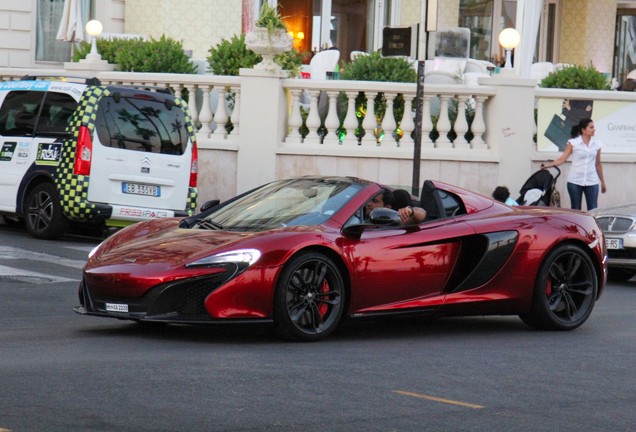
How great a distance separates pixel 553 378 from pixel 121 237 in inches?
133

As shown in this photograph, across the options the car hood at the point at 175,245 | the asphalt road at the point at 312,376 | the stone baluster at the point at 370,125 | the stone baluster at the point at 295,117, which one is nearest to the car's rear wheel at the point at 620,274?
the asphalt road at the point at 312,376

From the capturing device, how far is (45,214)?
16375 mm

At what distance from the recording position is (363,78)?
2095cm

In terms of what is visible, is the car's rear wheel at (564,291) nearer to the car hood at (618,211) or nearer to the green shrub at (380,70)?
the car hood at (618,211)

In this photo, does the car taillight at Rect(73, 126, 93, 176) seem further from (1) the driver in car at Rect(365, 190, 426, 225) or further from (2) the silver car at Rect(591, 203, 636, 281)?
(1) the driver in car at Rect(365, 190, 426, 225)

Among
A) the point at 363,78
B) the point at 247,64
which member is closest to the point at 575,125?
the point at 363,78

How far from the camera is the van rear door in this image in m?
15.9

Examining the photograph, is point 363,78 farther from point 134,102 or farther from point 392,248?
point 392,248

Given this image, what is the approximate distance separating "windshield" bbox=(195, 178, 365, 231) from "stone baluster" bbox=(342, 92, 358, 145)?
8999 mm

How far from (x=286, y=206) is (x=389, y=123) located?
9.76 metres

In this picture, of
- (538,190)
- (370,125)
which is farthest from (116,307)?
(370,125)

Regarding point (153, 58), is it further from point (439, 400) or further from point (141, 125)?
point (439, 400)

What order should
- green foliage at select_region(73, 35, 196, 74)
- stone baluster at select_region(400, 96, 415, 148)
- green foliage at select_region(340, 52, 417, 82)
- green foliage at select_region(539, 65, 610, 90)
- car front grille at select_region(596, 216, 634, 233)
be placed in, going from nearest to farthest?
1. car front grille at select_region(596, 216, 634, 233)
2. stone baluster at select_region(400, 96, 415, 148)
3. green foliage at select_region(340, 52, 417, 82)
4. green foliage at select_region(539, 65, 610, 90)
5. green foliage at select_region(73, 35, 196, 74)

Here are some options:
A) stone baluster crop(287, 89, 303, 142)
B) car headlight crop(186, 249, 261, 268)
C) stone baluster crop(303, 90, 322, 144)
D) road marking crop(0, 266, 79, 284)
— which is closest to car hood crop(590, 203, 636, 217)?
stone baluster crop(303, 90, 322, 144)
